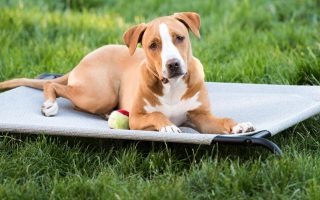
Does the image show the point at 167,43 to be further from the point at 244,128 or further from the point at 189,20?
the point at 244,128

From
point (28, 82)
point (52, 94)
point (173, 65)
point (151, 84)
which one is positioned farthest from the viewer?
point (28, 82)

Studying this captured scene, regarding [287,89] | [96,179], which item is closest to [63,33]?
[287,89]

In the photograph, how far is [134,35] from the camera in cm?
473

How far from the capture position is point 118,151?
4496 mm

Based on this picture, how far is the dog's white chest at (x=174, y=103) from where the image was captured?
471cm

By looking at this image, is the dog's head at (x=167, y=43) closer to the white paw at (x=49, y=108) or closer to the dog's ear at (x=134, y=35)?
the dog's ear at (x=134, y=35)

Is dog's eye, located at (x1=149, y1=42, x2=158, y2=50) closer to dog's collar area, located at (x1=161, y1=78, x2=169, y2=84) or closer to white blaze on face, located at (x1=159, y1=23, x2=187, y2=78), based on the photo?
white blaze on face, located at (x1=159, y1=23, x2=187, y2=78)

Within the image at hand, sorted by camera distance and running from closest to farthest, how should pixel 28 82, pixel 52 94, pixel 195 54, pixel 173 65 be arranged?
pixel 173 65
pixel 52 94
pixel 28 82
pixel 195 54

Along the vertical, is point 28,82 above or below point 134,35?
below

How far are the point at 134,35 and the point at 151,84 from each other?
32cm

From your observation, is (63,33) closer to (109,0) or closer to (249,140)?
(109,0)

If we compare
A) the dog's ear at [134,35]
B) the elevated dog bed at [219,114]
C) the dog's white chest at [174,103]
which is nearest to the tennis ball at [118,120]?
the elevated dog bed at [219,114]

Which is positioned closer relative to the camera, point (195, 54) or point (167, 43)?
point (167, 43)

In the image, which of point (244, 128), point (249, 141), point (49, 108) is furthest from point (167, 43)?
point (49, 108)
